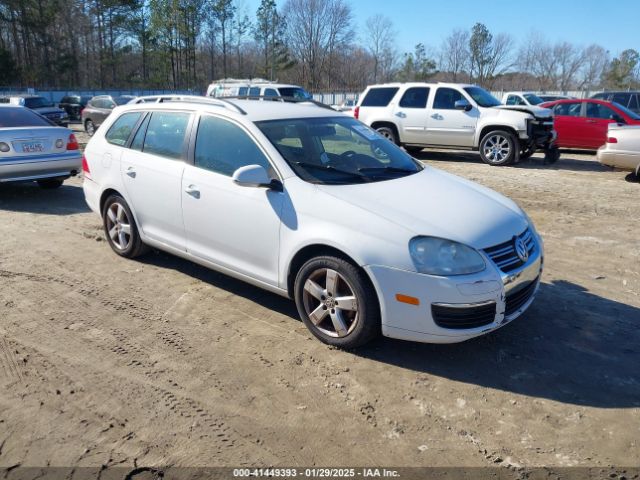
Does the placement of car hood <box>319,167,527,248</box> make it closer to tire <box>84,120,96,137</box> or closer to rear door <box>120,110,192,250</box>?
rear door <box>120,110,192,250</box>

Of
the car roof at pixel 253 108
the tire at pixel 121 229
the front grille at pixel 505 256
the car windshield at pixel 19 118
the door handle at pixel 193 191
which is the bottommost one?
the tire at pixel 121 229

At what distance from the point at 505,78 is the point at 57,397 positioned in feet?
225

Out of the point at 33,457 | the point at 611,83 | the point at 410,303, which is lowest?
the point at 33,457

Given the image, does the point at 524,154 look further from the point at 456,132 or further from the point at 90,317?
the point at 90,317

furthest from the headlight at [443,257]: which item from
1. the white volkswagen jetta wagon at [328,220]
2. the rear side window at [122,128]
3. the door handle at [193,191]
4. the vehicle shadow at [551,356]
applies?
the rear side window at [122,128]

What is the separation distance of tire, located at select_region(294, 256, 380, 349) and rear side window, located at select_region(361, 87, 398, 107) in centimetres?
1107

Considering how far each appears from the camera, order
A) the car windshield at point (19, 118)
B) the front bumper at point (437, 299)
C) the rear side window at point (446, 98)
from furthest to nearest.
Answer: the rear side window at point (446, 98), the car windshield at point (19, 118), the front bumper at point (437, 299)

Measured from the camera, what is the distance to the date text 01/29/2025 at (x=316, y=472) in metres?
2.62

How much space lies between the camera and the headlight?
3314mm

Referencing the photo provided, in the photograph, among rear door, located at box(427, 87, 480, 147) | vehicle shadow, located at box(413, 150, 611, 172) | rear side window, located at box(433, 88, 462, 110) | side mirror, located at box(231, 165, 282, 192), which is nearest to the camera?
side mirror, located at box(231, 165, 282, 192)

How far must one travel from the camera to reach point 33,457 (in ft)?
8.91

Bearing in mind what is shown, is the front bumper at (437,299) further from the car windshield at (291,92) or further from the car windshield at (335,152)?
the car windshield at (291,92)

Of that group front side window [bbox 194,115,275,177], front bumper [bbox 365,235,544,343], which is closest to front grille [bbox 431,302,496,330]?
front bumper [bbox 365,235,544,343]

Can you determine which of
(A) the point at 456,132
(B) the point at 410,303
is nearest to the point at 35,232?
(B) the point at 410,303
